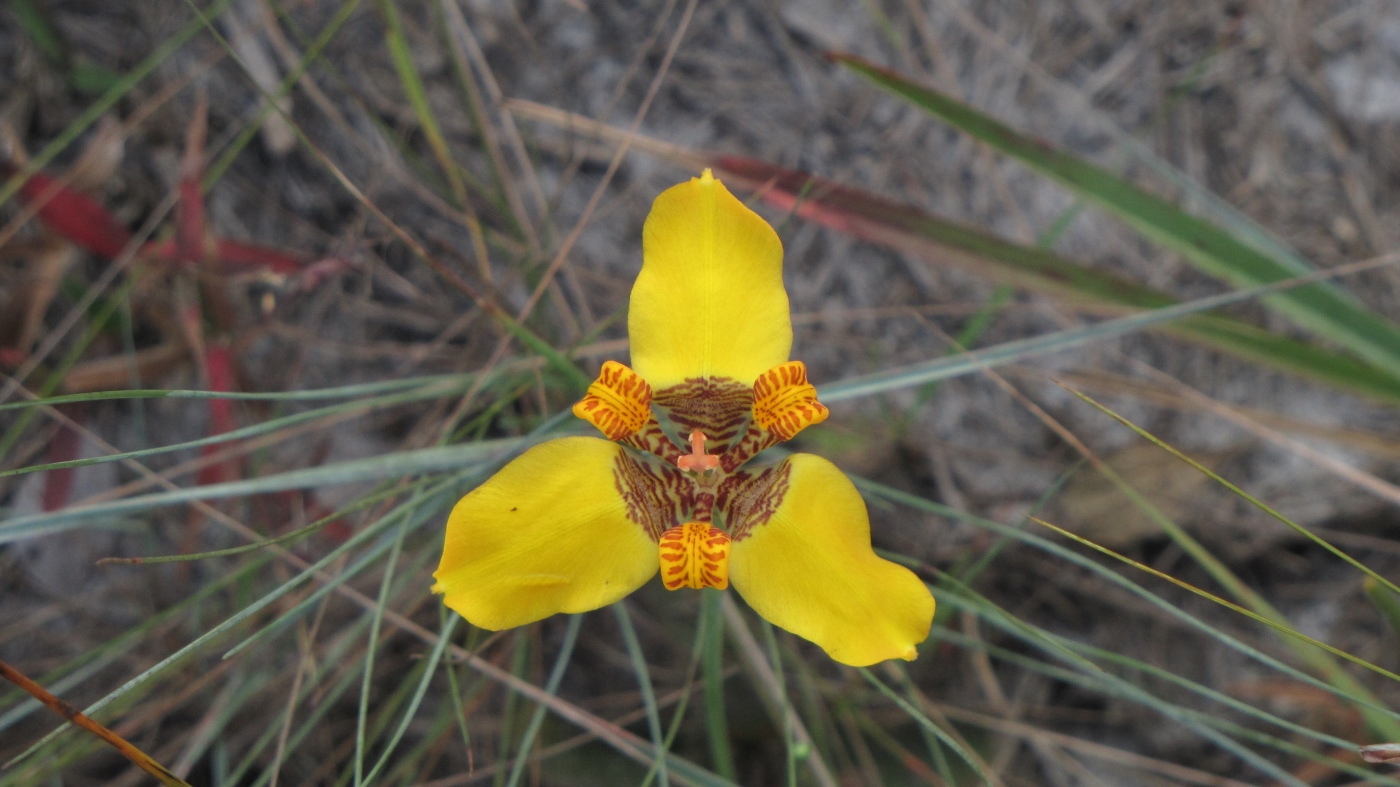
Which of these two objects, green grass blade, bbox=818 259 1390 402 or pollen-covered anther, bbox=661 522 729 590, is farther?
green grass blade, bbox=818 259 1390 402

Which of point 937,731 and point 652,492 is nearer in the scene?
point 937,731

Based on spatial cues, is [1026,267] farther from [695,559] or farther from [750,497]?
[695,559]

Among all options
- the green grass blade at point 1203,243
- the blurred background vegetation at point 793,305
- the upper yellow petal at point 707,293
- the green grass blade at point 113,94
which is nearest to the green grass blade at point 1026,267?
the green grass blade at point 1203,243

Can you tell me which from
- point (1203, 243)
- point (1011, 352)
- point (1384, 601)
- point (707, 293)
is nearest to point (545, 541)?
point (707, 293)

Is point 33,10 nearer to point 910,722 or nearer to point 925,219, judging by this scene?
point 925,219

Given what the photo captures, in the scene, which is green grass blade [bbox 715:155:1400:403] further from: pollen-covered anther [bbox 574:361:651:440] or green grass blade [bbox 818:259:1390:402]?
pollen-covered anther [bbox 574:361:651:440]

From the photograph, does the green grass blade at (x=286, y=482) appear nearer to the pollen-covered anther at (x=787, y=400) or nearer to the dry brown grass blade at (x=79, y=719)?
the dry brown grass blade at (x=79, y=719)

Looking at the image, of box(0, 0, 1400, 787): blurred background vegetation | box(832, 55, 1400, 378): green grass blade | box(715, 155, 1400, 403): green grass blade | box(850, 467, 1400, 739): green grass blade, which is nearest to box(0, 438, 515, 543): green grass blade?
box(0, 0, 1400, 787): blurred background vegetation
